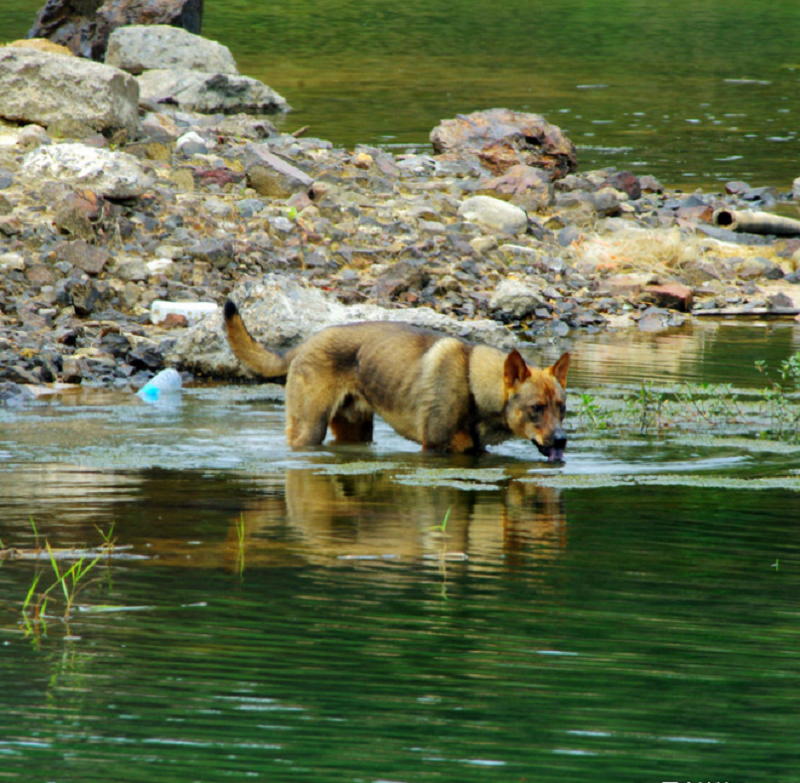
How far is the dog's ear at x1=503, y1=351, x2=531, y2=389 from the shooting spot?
8977mm

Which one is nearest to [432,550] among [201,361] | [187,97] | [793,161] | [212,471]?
[212,471]

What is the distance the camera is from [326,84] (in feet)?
137

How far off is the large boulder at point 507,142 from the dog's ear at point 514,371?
1513 cm

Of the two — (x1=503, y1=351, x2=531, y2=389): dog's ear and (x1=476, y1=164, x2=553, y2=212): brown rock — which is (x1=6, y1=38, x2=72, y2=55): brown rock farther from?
(x1=503, y1=351, x2=531, y2=389): dog's ear

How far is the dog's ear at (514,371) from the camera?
8.98m

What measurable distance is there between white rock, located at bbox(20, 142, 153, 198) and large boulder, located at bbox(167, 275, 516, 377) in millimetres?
2766

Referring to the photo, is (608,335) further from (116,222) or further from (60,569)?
(60,569)

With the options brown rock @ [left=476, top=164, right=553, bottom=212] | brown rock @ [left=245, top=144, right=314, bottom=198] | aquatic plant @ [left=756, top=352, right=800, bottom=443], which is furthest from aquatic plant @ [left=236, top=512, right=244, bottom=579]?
brown rock @ [left=476, top=164, right=553, bottom=212]

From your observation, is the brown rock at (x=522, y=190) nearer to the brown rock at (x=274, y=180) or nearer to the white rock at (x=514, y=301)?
the brown rock at (x=274, y=180)

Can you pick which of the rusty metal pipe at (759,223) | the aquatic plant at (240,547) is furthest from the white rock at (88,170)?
the aquatic plant at (240,547)

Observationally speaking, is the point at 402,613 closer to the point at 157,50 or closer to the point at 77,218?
the point at 77,218

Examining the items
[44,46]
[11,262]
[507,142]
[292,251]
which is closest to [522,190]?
[507,142]

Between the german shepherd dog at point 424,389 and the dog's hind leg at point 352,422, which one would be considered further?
the dog's hind leg at point 352,422

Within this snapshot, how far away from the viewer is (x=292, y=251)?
1631 centimetres
